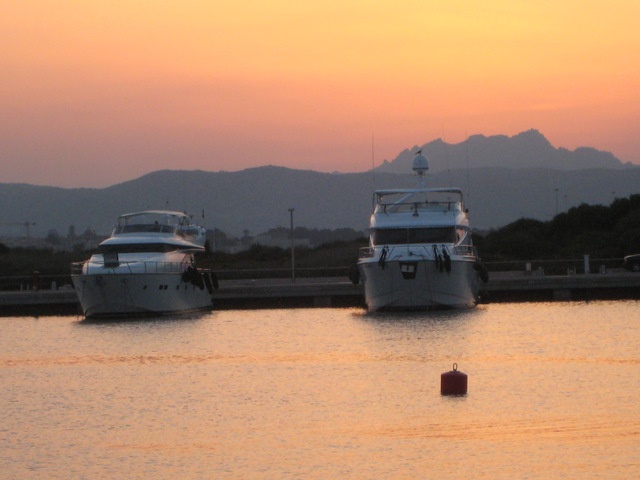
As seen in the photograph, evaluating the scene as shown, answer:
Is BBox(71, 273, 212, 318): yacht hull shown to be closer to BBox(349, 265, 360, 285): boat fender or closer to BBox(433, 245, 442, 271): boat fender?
BBox(349, 265, 360, 285): boat fender

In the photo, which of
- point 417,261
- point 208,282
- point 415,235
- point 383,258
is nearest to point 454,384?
point 417,261

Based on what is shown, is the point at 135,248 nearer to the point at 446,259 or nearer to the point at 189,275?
the point at 189,275

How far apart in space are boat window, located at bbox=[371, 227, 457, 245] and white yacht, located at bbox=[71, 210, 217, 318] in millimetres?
8062

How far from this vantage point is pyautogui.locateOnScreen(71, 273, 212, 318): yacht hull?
5403 centimetres

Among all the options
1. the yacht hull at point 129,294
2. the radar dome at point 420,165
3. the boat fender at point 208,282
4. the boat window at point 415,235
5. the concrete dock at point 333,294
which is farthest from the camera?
the radar dome at point 420,165

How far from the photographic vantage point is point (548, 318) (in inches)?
2083

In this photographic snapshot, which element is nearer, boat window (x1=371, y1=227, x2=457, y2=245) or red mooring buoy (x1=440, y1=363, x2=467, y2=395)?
red mooring buoy (x1=440, y1=363, x2=467, y2=395)

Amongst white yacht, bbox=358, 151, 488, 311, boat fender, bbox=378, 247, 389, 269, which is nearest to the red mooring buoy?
white yacht, bbox=358, 151, 488, 311

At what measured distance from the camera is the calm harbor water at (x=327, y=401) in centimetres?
2509

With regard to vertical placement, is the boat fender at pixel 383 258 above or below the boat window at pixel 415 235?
below

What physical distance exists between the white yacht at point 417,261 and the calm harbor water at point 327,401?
1506mm

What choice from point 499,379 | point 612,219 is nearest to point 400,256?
point 499,379

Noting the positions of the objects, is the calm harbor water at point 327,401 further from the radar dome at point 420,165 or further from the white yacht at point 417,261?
the radar dome at point 420,165

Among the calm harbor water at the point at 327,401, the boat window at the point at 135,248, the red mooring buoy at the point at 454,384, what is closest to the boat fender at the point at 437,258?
the calm harbor water at the point at 327,401
